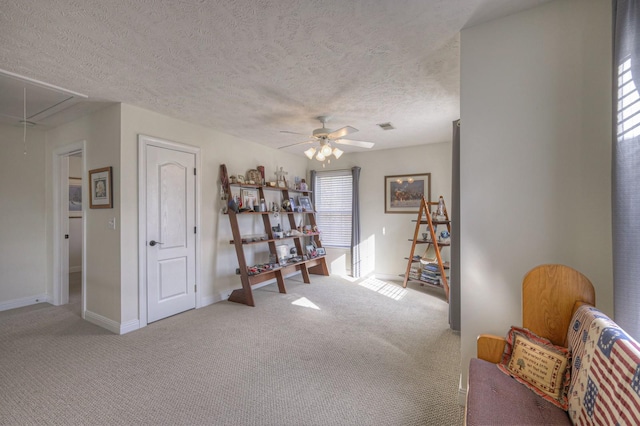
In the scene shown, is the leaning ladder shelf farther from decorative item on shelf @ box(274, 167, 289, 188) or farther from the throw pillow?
the throw pillow

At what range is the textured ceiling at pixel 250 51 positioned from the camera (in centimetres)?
167

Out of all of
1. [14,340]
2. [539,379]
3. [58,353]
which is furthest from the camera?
[14,340]

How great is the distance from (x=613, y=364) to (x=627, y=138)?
98 centimetres

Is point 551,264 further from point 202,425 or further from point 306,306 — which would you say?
point 306,306

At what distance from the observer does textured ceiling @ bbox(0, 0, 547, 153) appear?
1.67 metres

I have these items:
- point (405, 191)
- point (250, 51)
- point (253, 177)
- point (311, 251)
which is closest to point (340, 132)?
point (250, 51)

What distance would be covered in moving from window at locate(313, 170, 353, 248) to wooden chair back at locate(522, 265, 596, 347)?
4.26 meters

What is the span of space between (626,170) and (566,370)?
98 centimetres

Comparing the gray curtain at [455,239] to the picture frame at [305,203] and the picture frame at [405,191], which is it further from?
the picture frame at [305,203]

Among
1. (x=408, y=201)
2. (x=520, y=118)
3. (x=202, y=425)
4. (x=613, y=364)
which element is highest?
(x=520, y=118)

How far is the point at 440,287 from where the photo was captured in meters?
4.51

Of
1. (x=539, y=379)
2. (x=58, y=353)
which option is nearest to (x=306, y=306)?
(x=58, y=353)

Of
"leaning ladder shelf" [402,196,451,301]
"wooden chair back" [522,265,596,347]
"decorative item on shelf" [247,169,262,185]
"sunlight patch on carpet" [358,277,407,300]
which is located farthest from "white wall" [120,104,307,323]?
"wooden chair back" [522,265,596,347]

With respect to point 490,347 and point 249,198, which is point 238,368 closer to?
point 490,347
